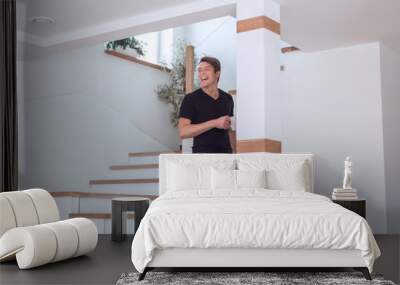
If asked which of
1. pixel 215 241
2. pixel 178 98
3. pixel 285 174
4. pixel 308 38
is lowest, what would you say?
pixel 215 241

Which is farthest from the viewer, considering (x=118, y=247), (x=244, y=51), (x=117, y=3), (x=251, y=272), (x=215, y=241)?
(x=117, y=3)

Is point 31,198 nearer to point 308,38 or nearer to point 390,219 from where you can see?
point 308,38

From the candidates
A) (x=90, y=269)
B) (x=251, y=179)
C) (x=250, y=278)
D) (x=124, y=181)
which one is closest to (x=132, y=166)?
(x=124, y=181)

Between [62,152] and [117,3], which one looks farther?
[62,152]

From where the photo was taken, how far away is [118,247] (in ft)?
15.6

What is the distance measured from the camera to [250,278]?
10.7 ft

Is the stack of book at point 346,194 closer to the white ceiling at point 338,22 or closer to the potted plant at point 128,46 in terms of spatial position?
the white ceiling at point 338,22

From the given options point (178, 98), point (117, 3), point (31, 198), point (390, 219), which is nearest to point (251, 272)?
point (31, 198)

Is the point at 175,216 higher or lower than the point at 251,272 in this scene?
higher

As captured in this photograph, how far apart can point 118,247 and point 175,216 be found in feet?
5.66

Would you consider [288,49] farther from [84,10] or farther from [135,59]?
[84,10]

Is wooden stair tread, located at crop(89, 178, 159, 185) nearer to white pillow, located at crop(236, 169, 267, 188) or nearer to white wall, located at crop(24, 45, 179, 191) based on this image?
white wall, located at crop(24, 45, 179, 191)

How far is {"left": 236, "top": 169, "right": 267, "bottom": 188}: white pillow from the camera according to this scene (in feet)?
15.2

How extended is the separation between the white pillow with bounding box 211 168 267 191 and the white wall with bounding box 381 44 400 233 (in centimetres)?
321
